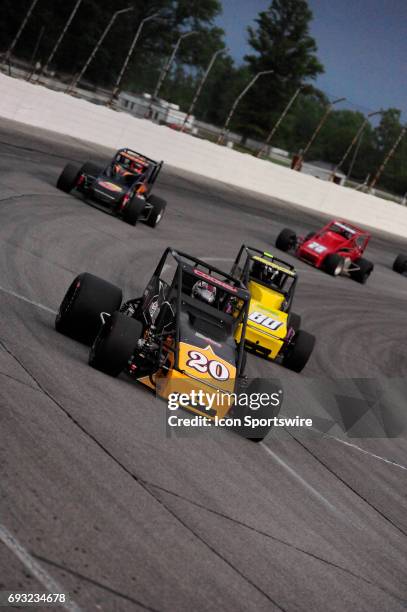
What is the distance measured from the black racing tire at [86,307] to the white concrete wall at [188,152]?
2259cm

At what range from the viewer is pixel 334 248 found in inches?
1073

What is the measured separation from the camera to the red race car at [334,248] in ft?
87.5

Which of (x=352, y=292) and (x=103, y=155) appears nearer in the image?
(x=352, y=292)

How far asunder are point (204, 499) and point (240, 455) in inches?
65.8

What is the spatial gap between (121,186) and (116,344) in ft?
42.6

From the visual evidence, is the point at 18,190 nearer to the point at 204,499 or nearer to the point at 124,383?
the point at 124,383

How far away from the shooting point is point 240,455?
9.62 meters

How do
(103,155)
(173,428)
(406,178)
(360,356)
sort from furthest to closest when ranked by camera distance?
(406,178), (103,155), (360,356), (173,428)

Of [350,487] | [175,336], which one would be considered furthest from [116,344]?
[350,487]

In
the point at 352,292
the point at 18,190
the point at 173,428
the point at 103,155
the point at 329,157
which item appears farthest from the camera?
the point at 329,157

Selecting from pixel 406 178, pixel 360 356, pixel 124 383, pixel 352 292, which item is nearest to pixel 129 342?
pixel 124 383

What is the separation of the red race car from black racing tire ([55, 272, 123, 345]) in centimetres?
1584

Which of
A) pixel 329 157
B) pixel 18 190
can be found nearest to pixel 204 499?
pixel 18 190

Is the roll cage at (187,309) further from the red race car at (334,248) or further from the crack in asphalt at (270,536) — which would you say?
the red race car at (334,248)
